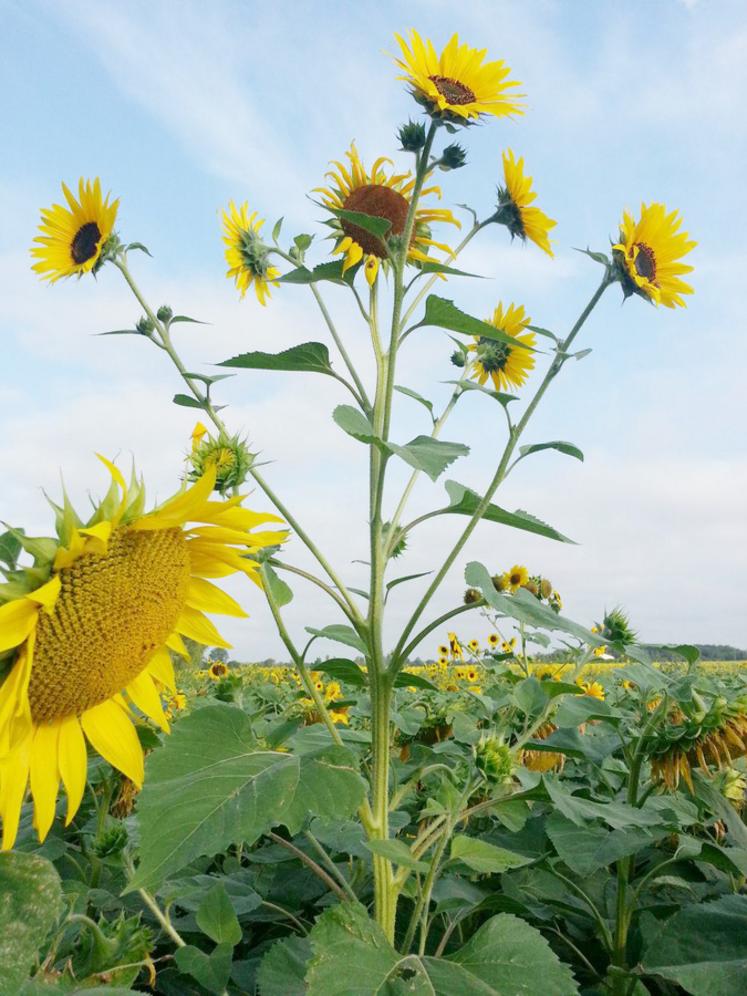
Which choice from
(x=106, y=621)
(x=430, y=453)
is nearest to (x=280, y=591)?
(x=430, y=453)

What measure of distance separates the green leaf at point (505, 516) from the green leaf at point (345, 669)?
1.33ft

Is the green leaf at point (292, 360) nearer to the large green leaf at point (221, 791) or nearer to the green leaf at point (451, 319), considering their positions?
the green leaf at point (451, 319)

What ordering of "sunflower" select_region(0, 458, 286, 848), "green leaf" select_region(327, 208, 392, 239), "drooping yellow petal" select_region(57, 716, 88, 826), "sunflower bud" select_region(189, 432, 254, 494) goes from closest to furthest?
"sunflower" select_region(0, 458, 286, 848), "drooping yellow petal" select_region(57, 716, 88, 826), "green leaf" select_region(327, 208, 392, 239), "sunflower bud" select_region(189, 432, 254, 494)

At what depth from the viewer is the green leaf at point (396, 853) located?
1.40 meters

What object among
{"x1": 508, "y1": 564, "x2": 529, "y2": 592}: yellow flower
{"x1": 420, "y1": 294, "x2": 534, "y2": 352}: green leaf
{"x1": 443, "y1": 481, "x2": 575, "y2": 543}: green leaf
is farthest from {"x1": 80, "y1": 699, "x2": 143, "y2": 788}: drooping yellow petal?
{"x1": 508, "y1": 564, "x2": 529, "y2": 592}: yellow flower

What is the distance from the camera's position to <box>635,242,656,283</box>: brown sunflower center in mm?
2502

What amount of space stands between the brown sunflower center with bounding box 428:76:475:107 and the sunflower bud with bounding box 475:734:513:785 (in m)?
1.57

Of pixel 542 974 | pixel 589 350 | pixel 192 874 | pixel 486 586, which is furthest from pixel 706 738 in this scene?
pixel 192 874

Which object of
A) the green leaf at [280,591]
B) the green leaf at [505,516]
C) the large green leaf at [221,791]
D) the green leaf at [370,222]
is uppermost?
the green leaf at [370,222]

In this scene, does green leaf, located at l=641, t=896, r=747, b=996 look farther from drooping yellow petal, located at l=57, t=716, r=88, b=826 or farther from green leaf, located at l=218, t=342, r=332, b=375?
green leaf, located at l=218, t=342, r=332, b=375

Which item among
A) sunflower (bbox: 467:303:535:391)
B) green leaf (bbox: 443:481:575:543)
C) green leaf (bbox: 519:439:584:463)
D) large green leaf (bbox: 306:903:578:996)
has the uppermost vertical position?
sunflower (bbox: 467:303:535:391)

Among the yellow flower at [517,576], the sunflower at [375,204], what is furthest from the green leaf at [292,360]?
the yellow flower at [517,576]

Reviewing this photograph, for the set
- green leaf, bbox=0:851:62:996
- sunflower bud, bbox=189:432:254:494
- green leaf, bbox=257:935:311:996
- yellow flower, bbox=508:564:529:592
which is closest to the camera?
green leaf, bbox=0:851:62:996

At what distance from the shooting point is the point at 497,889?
2.21m
